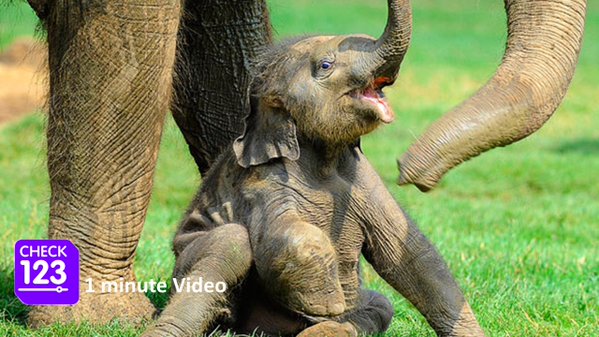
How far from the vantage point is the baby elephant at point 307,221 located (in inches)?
A: 187

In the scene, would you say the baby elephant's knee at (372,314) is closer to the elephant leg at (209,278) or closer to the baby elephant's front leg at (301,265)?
the baby elephant's front leg at (301,265)

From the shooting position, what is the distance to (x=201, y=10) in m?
6.57

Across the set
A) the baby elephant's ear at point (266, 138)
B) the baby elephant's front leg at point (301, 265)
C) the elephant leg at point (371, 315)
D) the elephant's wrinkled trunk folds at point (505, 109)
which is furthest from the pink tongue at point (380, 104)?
the elephant leg at point (371, 315)

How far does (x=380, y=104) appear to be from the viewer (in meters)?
4.73

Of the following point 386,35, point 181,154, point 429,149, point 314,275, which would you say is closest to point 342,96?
point 386,35

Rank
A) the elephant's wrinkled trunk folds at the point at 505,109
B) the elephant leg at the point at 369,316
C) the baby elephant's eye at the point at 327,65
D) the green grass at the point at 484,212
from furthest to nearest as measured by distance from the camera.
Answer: the green grass at the point at 484,212 < the elephant leg at the point at 369,316 < the baby elephant's eye at the point at 327,65 < the elephant's wrinkled trunk folds at the point at 505,109

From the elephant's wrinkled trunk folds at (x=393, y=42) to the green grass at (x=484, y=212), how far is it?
482 millimetres

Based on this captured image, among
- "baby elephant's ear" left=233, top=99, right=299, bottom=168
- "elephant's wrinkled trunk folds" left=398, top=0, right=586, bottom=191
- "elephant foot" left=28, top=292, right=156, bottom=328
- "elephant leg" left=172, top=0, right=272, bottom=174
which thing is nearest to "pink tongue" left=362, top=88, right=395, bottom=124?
"baby elephant's ear" left=233, top=99, right=299, bottom=168

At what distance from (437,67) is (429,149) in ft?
69.8

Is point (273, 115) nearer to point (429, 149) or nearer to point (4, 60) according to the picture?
point (429, 149)

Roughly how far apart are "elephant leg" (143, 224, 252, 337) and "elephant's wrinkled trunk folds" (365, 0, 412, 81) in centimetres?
77

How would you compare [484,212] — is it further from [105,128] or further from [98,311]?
[105,128]

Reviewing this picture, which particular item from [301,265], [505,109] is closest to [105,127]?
[301,265]

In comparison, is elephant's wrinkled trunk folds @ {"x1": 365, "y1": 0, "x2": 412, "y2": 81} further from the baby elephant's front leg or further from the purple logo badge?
the purple logo badge
